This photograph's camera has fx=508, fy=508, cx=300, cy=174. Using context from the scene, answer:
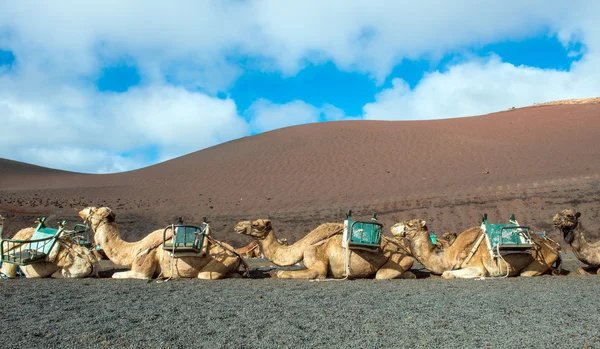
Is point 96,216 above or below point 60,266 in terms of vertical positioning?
above

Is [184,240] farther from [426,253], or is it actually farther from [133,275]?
[426,253]

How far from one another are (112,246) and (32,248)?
1.40m

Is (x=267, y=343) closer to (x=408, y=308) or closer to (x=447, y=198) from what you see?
(x=408, y=308)

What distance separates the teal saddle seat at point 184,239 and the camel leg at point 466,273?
4.88m

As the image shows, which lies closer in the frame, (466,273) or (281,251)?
(281,251)

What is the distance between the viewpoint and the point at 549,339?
16.1 ft

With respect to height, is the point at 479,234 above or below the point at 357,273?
above

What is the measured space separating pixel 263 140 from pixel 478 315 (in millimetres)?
52197

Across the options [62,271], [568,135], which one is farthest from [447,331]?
[568,135]

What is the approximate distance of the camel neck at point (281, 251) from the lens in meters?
9.81

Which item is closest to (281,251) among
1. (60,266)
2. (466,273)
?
(466,273)

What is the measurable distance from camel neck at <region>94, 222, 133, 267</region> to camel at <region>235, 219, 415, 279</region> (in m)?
2.22

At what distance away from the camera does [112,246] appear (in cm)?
998

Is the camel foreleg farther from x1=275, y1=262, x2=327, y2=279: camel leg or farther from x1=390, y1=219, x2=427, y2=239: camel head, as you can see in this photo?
x1=390, y1=219, x2=427, y2=239: camel head
